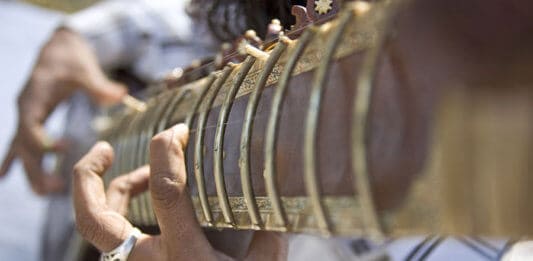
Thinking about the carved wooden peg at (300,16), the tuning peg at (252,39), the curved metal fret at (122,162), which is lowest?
the curved metal fret at (122,162)

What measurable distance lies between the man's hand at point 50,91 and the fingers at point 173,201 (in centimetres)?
78

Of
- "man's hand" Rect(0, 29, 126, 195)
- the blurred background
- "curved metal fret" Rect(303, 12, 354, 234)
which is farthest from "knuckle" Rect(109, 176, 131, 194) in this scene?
the blurred background

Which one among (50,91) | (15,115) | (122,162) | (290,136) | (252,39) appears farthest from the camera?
(15,115)

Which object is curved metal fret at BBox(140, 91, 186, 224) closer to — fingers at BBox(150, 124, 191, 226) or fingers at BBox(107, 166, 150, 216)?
fingers at BBox(107, 166, 150, 216)

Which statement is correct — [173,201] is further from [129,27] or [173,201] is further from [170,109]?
[129,27]

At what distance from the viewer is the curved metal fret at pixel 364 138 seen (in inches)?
16.4

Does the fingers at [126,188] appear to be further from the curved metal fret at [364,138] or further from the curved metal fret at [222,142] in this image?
the curved metal fret at [364,138]

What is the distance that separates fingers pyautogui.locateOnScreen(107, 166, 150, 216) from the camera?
32.5 inches

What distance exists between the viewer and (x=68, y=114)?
61.5 inches

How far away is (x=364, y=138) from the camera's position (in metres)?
0.42

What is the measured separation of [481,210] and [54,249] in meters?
1.25

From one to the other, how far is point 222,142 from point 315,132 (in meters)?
0.18

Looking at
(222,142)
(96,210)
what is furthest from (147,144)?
(222,142)

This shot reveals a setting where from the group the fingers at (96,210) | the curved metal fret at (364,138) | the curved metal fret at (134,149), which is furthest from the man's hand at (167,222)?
the curved metal fret at (364,138)
